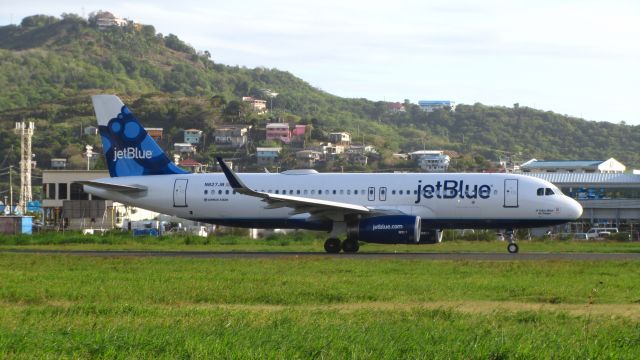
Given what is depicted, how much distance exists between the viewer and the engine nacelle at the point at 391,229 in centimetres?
3797

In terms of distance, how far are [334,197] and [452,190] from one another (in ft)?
15.1

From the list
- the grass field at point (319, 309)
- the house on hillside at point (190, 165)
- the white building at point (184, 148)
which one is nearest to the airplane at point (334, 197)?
the grass field at point (319, 309)

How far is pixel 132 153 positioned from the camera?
1698 inches

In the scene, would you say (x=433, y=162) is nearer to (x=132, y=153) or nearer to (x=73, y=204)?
(x=73, y=204)

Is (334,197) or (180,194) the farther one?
(180,194)

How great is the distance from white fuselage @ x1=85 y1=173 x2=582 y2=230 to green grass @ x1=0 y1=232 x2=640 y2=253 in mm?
2284

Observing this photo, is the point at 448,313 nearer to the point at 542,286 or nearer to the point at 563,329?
the point at 563,329

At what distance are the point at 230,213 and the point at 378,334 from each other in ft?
89.3

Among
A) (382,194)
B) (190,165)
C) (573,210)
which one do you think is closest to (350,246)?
(382,194)

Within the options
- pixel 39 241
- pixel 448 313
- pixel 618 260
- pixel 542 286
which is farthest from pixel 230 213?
pixel 448 313

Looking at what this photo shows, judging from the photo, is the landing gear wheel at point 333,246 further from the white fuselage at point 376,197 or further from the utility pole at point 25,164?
the utility pole at point 25,164

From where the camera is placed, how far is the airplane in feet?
129

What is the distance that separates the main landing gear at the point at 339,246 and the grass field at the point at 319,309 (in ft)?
25.5

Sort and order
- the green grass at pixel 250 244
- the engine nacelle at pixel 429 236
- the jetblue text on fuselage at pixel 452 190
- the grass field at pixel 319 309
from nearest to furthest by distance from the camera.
→ 1. the grass field at pixel 319 309
2. the jetblue text on fuselage at pixel 452 190
3. the engine nacelle at pixel 429 236
4. the green grass at pixel 250 244
